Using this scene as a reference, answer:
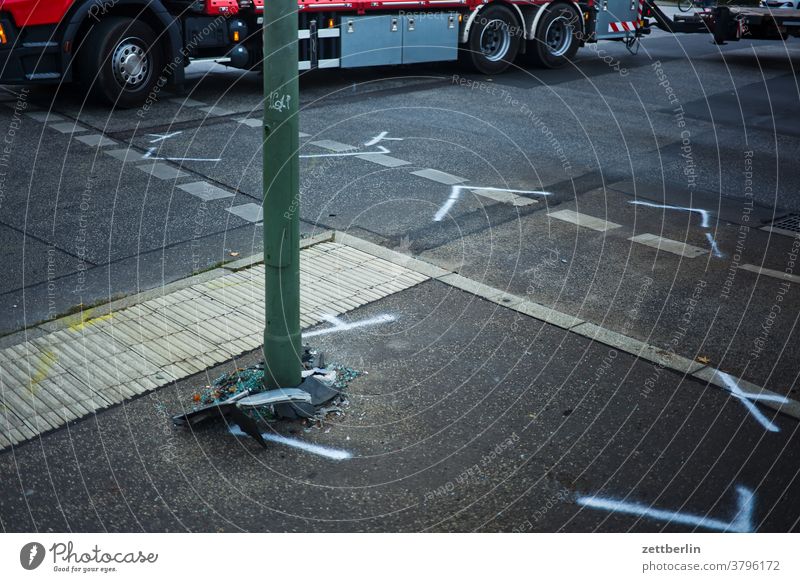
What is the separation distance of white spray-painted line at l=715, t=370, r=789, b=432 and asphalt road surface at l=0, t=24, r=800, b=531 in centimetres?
9

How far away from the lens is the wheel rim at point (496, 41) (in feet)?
62.8

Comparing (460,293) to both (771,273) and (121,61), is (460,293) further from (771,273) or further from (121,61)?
(121,61)

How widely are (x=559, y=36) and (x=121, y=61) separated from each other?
10.1 m

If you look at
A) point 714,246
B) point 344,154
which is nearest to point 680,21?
point 344,154

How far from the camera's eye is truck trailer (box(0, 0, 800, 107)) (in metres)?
13.6

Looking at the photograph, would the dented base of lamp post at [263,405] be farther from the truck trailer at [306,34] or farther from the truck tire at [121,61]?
the truck tire at [121,61]

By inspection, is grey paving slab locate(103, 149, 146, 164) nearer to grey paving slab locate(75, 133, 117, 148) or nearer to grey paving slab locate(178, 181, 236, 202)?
grey paving slab locate(75, 133, 117, 148)

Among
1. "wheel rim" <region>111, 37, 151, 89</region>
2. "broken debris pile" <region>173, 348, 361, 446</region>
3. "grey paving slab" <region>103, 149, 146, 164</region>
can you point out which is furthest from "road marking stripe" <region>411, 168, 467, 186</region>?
"wheel rim" <region>111, 37, 151, 89</region>

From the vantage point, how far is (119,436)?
5699mm

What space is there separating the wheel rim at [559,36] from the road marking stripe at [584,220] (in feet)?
35.4

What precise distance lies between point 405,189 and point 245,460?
5.87 meters

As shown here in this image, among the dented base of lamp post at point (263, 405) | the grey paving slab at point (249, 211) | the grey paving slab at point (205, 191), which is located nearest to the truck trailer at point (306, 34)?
the grey paving slab at point (205, 191)

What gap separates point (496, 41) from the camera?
19.5m

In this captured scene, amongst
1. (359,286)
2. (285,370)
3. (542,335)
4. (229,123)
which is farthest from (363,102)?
(285,370)
